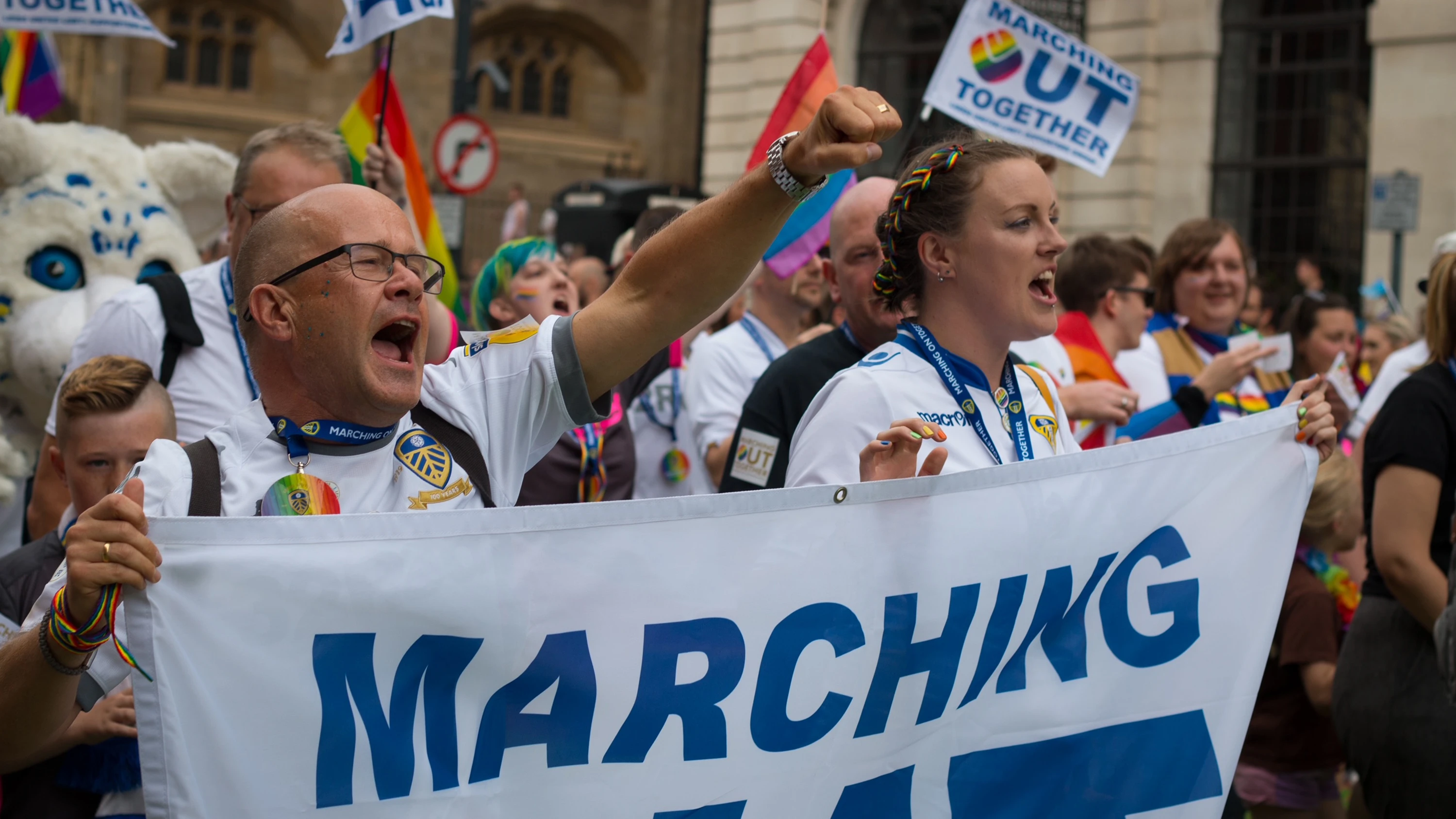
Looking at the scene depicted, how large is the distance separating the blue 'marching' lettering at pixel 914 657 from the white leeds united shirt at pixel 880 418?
0.85 feet

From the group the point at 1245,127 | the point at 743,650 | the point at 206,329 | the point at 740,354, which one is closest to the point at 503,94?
the point at 1245,127

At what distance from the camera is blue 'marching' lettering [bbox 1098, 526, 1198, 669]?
103 inches

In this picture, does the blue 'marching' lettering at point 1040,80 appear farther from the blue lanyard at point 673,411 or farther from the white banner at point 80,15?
the white banner at point 80,15

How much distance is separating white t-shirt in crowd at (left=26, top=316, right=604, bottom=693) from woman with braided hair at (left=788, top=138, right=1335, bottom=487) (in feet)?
1.68

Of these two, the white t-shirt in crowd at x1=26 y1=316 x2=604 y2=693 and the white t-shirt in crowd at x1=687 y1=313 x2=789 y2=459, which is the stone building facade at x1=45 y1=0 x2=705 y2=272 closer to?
the white t-shirt in crowd at x1=687 y1=313 x2=789 y2=459

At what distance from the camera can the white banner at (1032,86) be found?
5.69m

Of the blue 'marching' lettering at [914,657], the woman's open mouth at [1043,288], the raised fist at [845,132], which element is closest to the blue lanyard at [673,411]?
the woman's open mouth at [1043,288]

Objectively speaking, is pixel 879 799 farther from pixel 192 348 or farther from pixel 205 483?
pixel 192 348

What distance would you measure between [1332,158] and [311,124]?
50.2 ft

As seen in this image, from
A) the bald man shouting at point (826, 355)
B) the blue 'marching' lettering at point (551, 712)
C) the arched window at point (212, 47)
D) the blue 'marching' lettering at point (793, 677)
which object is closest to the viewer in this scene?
the blue 'marching' lettering at point (551, 712)

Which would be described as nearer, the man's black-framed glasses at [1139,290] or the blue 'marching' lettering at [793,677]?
the blue 'marching' lettering at [793,677]

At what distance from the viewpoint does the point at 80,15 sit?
5.48 meters

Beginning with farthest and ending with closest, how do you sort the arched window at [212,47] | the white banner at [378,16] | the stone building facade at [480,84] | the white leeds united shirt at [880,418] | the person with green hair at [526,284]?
the arched window at [212,47] < the stone building facade at [480,84] < the person with green hair at [526,284] < the white banner at [378,16] < the white leeds united shirt at [880,418]

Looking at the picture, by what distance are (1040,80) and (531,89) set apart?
3199 centimetres
